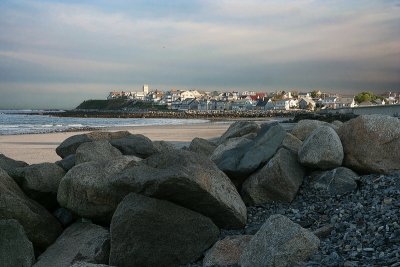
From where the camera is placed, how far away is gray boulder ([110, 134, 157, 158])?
34.5ft

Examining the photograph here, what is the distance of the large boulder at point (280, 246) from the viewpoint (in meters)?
5.07

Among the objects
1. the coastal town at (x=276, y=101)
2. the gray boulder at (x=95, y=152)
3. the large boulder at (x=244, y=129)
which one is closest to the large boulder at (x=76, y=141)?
the gray boulder at (x=95, y=152)

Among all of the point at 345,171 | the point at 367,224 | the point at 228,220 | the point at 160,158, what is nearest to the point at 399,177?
the point at 345,171

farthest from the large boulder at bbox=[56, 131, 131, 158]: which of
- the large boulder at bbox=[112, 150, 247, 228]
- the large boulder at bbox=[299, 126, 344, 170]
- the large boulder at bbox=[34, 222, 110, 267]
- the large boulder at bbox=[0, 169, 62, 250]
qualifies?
the large boulder at bbox=[299, 126, 344, 170]

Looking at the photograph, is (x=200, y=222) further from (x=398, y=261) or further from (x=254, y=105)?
(x=254, y=105)

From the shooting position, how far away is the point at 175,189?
6.59 meters

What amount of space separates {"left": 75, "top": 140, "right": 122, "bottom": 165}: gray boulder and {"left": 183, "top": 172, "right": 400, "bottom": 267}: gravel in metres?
3.31

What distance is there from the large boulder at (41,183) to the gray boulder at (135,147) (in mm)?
1965

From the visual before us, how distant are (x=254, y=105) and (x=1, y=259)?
14614 cm

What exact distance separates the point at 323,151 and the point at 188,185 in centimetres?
305

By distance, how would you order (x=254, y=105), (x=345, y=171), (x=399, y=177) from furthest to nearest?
(x=254, y=105) → (x=345, y=171) → (x=399, y=177)

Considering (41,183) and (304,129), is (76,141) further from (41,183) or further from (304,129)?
(304,129)

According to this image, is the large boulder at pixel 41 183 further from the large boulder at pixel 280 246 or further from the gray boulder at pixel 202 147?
the large boulder at pixel 280 246

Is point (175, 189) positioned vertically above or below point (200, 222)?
above
